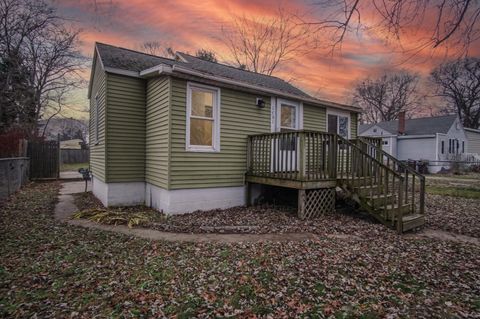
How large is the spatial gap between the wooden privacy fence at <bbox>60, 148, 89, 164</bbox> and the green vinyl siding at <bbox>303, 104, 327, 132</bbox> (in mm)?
28663

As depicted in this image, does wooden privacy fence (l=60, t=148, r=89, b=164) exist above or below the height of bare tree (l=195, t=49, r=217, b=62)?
below

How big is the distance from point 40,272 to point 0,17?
18074mm

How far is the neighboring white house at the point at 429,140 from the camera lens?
82.4 ft

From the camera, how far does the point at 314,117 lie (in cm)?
1016

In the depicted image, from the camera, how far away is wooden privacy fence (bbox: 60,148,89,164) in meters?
30.4

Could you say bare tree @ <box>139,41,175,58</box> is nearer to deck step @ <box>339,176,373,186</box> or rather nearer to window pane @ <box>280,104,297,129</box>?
window pane @ <box>280,104,297,129</box>

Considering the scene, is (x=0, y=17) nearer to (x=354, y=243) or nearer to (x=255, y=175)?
(x=255, y=175)

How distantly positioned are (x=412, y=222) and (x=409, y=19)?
13.4ft

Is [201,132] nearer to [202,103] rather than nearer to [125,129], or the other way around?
[202,103]

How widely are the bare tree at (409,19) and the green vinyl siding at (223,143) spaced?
3752mm

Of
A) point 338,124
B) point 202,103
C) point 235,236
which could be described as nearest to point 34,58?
point 202,103

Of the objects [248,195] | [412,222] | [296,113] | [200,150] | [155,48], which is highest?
[155,48]

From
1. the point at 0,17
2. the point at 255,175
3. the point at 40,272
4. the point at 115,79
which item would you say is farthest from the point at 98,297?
the point at 0,17

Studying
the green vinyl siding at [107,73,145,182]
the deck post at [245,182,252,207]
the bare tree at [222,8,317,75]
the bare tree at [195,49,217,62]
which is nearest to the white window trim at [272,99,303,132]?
the deck post at [245,182,252,207]
